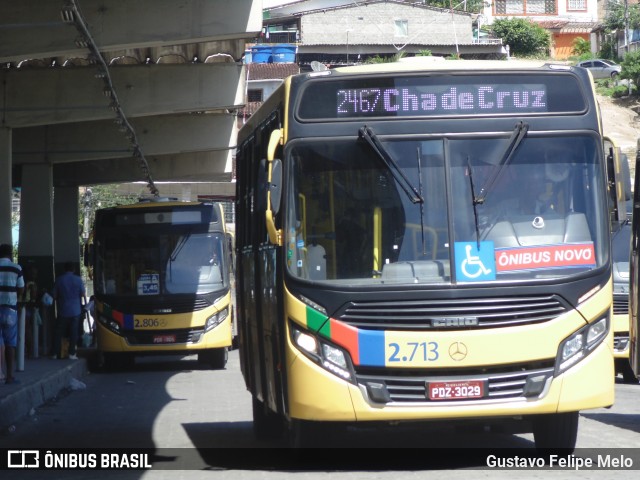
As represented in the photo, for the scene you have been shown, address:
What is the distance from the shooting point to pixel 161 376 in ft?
72.4

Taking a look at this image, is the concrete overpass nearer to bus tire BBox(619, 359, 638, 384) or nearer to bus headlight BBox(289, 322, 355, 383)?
bus headlight BBox(289, 322, 355, 383)

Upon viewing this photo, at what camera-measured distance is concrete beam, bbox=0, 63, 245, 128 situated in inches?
899

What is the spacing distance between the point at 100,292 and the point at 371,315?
50.7 ft

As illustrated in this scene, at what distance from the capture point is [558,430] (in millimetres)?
9070

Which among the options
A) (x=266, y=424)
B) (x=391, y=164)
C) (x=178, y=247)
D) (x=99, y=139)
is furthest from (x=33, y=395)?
(x=99, y=139)

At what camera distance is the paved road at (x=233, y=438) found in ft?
30.3

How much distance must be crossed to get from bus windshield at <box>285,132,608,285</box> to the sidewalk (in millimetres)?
6105

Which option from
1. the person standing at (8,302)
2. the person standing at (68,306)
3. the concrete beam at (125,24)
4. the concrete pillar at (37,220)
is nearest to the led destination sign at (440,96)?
the person standing at (8,302)

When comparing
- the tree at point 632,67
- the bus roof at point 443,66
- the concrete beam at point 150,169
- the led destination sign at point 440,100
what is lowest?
the led destination sign at point 440,100

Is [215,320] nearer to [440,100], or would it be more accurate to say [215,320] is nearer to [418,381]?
[440,100]

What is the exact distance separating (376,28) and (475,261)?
6909 cm

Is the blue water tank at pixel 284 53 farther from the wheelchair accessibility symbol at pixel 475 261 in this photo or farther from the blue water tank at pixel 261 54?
the wheelchair accessibility symbol at pixel 475 261

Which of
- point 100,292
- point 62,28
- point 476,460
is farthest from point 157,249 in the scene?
point 476,460

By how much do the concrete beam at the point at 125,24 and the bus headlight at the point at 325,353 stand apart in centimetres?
968
